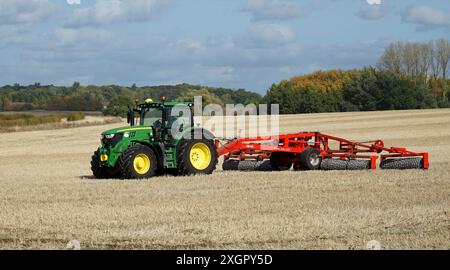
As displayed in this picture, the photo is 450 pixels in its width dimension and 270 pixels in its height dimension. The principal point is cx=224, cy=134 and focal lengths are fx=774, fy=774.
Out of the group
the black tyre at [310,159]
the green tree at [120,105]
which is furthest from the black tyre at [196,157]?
the green tree at [120,105]

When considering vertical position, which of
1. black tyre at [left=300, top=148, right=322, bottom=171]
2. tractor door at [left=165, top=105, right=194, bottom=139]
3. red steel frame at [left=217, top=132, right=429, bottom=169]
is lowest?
black tyre at [left=300, top=148, right=322, bottom=171]

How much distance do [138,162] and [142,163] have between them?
111mm

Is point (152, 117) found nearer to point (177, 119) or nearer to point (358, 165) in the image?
point (177, 119)

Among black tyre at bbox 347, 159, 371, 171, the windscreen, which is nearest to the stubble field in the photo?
black tyre at bbox 347, 159, 371, 171

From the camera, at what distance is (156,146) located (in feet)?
61.2

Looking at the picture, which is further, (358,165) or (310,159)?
(310,159)

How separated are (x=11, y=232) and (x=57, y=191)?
5569 millimetres

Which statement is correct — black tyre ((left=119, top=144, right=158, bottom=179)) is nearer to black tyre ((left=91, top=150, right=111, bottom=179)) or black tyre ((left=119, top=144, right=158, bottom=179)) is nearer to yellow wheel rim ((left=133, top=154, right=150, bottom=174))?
yellow wheel rim ((left=133, top=154, right=150, bottom=174))

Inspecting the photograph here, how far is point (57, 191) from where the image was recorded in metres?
16.6

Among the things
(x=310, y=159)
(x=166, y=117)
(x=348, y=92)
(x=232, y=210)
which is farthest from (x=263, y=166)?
(x=348, y=92)

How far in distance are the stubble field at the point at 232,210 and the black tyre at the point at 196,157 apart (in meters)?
0.46

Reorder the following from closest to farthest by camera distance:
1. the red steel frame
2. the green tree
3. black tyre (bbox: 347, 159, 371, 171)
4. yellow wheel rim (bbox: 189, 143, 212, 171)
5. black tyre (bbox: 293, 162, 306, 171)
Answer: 1. yellow wheel rim (bbox: 189, 143, 212, 171)
2. black tyre (bbox: 347, 159, 371, 171)
3. the red steel frame
4. black tyre (bbox: 293, 162, 306, 171)
5. the green tree

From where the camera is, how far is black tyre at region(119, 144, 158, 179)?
18.0 m
